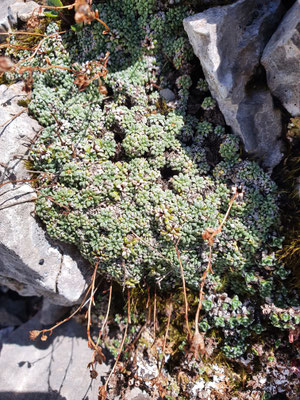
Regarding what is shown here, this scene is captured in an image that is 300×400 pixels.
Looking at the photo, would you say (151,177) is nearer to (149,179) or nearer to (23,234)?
(149,179)

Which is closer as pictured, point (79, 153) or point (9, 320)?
point (79, 153)

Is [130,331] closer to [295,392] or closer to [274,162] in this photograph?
[295,392]

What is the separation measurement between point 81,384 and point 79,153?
2963mm

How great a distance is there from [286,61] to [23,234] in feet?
10.5

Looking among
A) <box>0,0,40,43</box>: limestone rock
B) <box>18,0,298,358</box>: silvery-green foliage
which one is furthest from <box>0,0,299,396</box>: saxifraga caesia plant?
<box>0,0,40,43</box>: limestone rock

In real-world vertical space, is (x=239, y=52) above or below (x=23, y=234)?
above

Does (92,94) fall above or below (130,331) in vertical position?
above

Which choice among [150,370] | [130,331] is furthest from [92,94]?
[150,370]

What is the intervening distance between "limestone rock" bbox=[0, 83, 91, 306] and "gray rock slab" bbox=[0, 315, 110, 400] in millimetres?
975

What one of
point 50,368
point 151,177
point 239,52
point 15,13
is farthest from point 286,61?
point 50,368

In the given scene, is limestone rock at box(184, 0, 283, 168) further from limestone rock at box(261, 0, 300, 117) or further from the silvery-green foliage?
the silvery-green foliage

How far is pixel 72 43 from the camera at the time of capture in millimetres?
3760

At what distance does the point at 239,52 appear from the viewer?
3.14 meters

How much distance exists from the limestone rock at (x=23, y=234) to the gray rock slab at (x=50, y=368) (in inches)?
38.4
